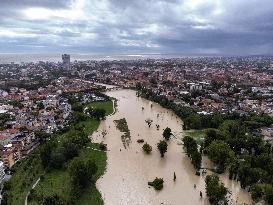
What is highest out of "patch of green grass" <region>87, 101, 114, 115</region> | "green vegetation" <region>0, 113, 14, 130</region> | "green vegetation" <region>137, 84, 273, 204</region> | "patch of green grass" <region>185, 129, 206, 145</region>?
"green vegetation" <region>137, 84, 273, 204</region>

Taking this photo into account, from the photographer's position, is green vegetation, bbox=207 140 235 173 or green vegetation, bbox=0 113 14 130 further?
green vegetation, bbox=0 113 14 130

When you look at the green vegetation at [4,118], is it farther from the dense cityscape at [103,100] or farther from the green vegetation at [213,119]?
the green vegetation at [213,119]

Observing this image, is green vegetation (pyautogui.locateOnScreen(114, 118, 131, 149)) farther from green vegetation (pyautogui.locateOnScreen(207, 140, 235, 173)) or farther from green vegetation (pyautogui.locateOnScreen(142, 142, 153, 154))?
green vegetation (pyautogui.locateOnScreen(207, 140, 235, 173))

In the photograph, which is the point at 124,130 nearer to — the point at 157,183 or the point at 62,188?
the point at 157,183

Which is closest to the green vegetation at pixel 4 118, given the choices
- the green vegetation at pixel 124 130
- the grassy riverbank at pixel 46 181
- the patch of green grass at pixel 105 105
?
the grassy riverbank at pixel 46 181

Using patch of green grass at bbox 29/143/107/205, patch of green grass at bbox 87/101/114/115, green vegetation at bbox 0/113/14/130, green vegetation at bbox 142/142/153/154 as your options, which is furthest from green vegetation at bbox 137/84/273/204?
green vegetation at bbox 0/113/14/130

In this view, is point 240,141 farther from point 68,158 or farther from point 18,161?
point 18,161

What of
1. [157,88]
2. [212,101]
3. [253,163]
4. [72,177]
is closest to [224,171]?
[253,163]
